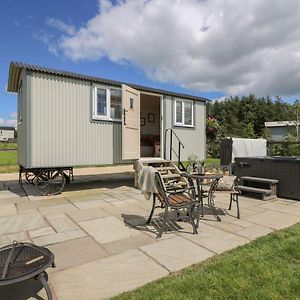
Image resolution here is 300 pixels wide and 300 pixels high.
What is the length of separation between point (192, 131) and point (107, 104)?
3.45 metres

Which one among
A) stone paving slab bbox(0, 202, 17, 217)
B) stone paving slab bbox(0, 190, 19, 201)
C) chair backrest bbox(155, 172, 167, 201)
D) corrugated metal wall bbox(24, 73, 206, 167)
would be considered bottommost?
stone paving slab bbox(0, 202, 17, 217)

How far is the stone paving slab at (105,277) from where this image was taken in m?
2.49

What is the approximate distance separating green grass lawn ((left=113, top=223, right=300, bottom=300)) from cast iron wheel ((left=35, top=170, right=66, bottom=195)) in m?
5.38

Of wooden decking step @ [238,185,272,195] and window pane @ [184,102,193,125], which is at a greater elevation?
window pane @ [184,102,193,125]

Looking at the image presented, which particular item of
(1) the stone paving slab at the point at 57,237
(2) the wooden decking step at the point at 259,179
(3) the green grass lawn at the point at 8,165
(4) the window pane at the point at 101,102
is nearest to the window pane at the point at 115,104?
(4) the window pane at the point at 101,102

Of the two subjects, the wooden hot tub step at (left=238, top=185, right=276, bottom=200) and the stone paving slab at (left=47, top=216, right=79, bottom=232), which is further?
the wooden hot tub step at (left=238, top=185, right=276, bottom=200)

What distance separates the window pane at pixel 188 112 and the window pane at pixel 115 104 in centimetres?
260

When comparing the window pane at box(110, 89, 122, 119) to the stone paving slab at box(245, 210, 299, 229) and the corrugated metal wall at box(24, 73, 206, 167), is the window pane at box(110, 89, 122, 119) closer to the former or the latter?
the corrugated metal wall at box(24, 73, 206, 167)

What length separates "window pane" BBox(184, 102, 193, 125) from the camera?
9.61m

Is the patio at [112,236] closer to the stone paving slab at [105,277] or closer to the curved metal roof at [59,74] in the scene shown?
the stone paving slab at [105,277]

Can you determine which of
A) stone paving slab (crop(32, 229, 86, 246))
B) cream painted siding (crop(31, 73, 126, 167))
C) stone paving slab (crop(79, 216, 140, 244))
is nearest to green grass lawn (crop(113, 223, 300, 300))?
stone paving slab (crop(79, 216, 140, 244))

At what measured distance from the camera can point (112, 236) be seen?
4.01 m

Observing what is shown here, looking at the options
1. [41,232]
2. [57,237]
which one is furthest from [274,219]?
[41,232]

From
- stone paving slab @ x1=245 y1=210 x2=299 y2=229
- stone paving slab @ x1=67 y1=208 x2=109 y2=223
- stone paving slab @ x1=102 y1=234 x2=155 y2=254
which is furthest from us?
stone paving slab @ x1=67 y1=208 x2=109 y2=223
